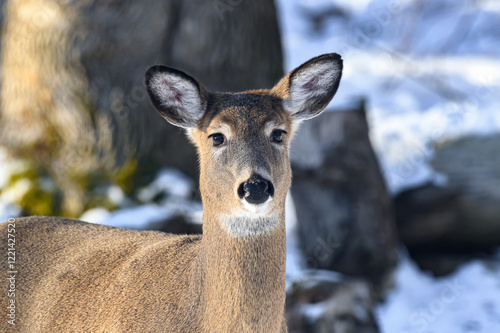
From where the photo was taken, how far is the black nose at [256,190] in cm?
305

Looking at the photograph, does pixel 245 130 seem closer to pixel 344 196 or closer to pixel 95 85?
pixel 95 85

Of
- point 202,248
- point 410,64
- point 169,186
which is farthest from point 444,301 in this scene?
point 410,64

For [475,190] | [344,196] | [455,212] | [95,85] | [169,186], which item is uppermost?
[95,85]

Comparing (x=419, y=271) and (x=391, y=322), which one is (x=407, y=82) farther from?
(x=391, y=322)

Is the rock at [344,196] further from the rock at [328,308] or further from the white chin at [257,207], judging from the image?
the white chin at [257,207]

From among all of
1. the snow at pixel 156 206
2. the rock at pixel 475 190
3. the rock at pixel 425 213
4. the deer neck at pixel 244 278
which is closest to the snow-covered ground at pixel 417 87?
the rock at pixel 425 213

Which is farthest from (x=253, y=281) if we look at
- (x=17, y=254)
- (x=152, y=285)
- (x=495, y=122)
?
(x=495, y=122)


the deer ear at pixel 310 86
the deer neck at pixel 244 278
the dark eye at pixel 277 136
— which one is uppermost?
the deer ear at pixel 310 86

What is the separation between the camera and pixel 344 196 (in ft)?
22.7

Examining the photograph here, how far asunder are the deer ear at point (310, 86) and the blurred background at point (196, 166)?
218 cm

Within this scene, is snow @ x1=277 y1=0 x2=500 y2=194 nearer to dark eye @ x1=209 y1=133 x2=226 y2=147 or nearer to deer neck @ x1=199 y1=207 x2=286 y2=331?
dark eye @ x1=209 y1=133 x2=226 y2=147

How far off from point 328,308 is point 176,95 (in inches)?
98.3

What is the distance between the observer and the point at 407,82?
37.8 ft

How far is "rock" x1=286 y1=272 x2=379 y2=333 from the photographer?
532cm
